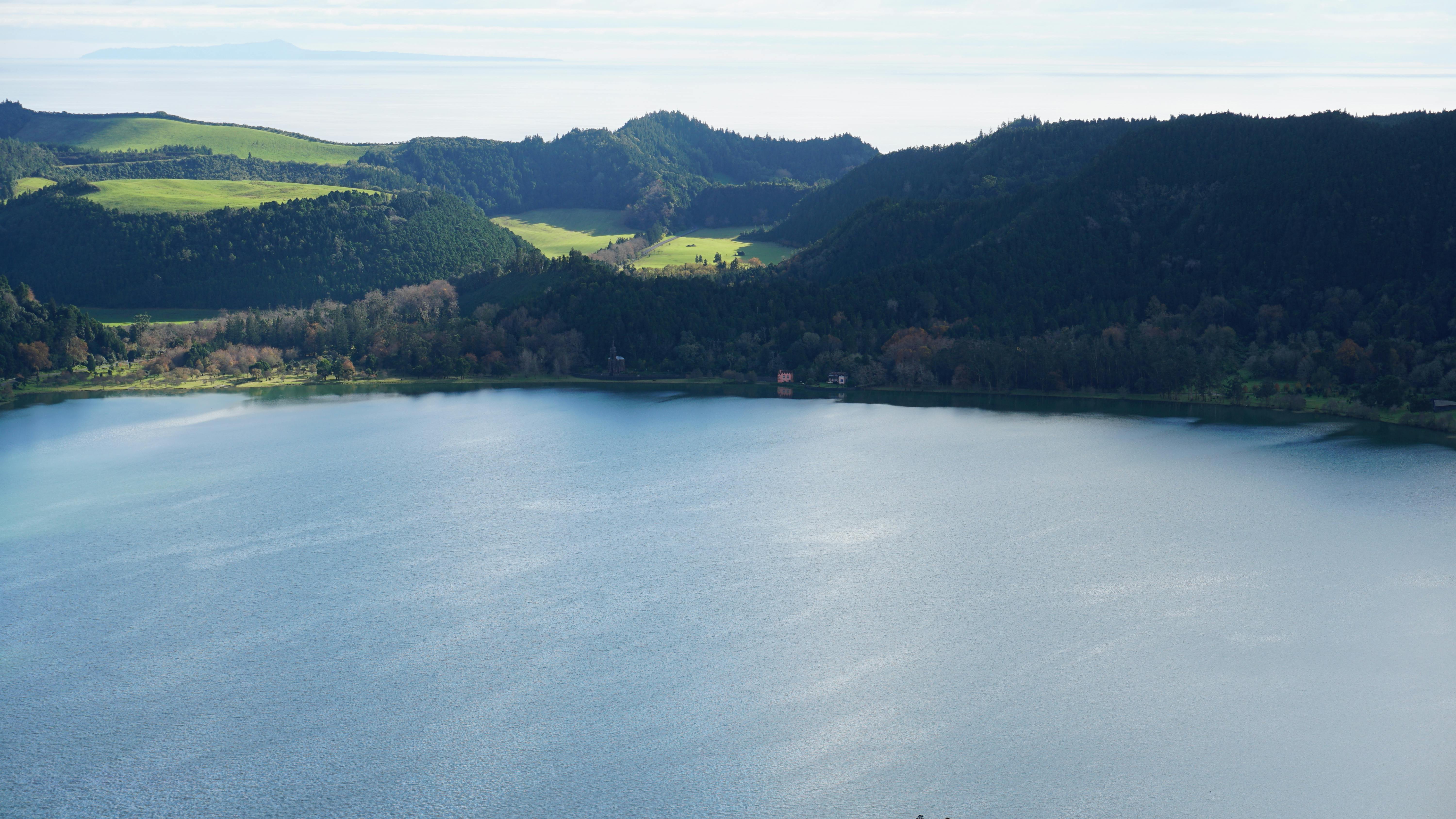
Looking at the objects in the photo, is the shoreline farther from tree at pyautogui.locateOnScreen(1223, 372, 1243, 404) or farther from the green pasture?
the green pasture

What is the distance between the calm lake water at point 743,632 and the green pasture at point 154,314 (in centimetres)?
8206

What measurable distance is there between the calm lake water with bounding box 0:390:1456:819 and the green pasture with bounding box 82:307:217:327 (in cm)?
8206

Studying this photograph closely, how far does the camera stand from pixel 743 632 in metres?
53.2

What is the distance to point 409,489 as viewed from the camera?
3226 inches

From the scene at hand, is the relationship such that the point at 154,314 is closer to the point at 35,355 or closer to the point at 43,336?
the point at 43,336

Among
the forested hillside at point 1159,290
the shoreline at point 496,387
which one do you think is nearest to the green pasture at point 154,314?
the shoreline at point 496,387

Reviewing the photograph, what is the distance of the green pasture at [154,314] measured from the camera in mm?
165000

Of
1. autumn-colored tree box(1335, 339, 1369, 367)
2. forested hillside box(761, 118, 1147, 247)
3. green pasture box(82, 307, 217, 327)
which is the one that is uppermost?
forested hillside box(761, 118, 1147, 247)

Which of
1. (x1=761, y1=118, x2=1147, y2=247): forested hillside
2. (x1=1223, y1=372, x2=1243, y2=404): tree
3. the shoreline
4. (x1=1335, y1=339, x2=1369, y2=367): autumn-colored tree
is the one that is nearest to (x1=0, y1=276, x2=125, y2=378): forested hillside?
the shoreline

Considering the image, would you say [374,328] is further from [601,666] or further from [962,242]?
[601,666]

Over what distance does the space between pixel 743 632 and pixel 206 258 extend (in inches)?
6311

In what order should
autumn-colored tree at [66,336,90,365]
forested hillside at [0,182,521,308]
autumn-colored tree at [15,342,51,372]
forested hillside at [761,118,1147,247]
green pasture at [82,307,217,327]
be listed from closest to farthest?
autumn-colored tree at [15,342,51,372], autumn-colored tree at [66,336,90,365], green pasture at [82,307,217,327], forested hillside at [0,182,521,308], forested hillside at [761,118,1147,247]

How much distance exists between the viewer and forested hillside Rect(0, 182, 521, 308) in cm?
17875

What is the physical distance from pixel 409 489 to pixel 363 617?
26.7 meters
